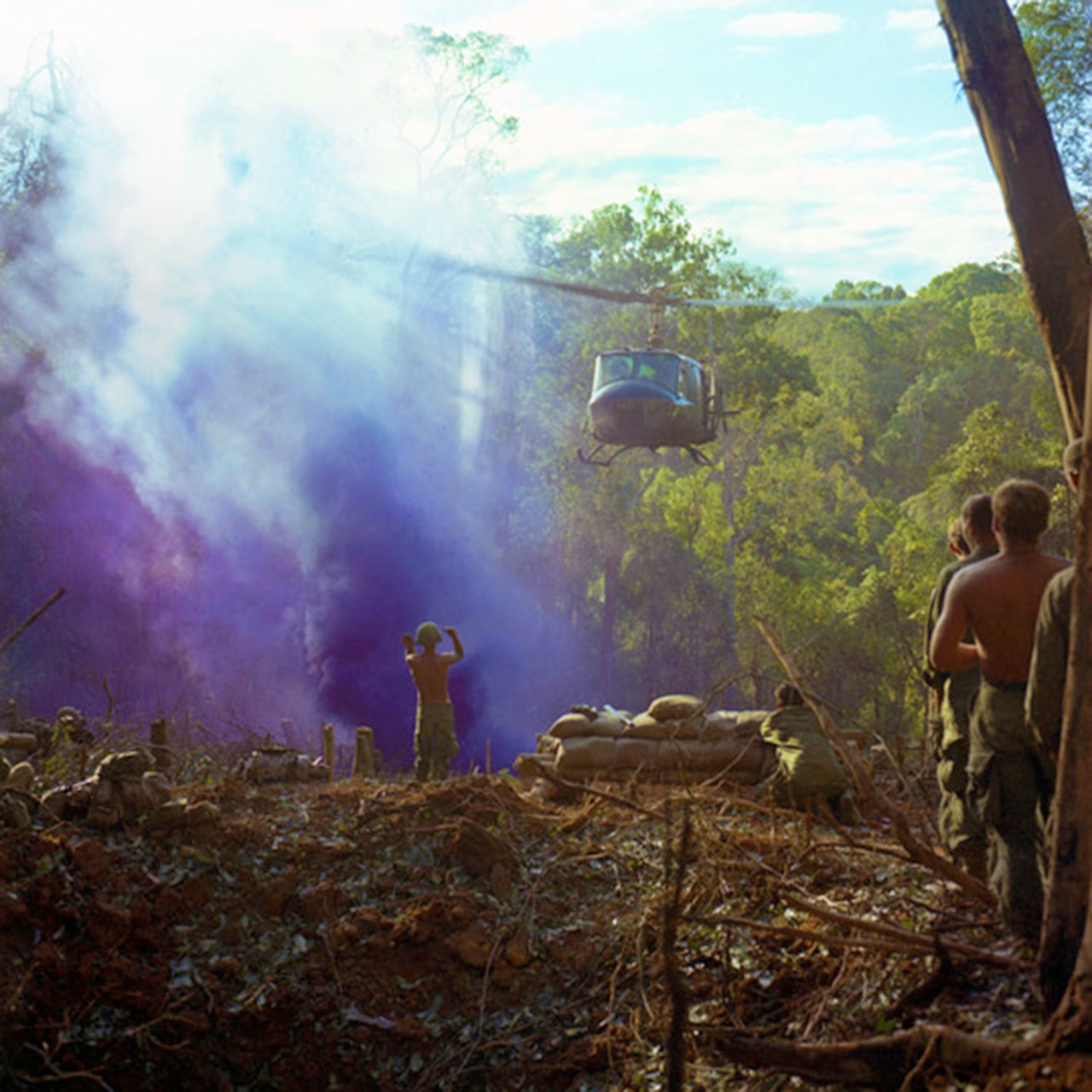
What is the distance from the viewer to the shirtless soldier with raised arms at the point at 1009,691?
383 centimetres

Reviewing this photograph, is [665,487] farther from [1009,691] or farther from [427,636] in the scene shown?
[1009,691]

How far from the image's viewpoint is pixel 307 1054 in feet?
18.2

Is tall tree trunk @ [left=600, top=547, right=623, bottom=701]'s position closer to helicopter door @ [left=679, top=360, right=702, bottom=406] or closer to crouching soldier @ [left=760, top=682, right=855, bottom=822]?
helicopter door @ [left=679, top=360, right=702, bottom=406]

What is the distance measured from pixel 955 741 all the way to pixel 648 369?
7.73 metres

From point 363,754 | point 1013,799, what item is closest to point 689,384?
point 363,754

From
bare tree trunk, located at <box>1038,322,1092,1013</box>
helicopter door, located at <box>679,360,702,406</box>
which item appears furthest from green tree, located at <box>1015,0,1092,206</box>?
bare tree trunk, located at <box>1038,322,1092,1013</box>

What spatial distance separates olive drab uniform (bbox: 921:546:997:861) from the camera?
459 cm

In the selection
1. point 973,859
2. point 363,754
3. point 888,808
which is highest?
point 888,808

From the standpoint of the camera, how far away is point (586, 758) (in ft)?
31.4

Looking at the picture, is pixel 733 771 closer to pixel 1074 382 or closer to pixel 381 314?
pixel 1074 382

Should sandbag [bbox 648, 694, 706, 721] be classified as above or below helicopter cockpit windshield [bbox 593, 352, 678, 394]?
below

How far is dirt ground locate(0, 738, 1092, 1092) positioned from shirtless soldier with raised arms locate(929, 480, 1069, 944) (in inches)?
9.7

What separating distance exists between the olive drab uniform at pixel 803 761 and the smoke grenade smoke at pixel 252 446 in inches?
618

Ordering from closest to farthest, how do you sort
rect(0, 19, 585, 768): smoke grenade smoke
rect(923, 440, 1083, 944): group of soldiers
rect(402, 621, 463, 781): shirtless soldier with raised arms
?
1. rect(923, 440, 1083, 944): group of soldiers
2. rect(402, 621, 463, 781): shirtless soldier with raised arms
3. rect(0, 19, 585, 768): smoke grenade smoke
